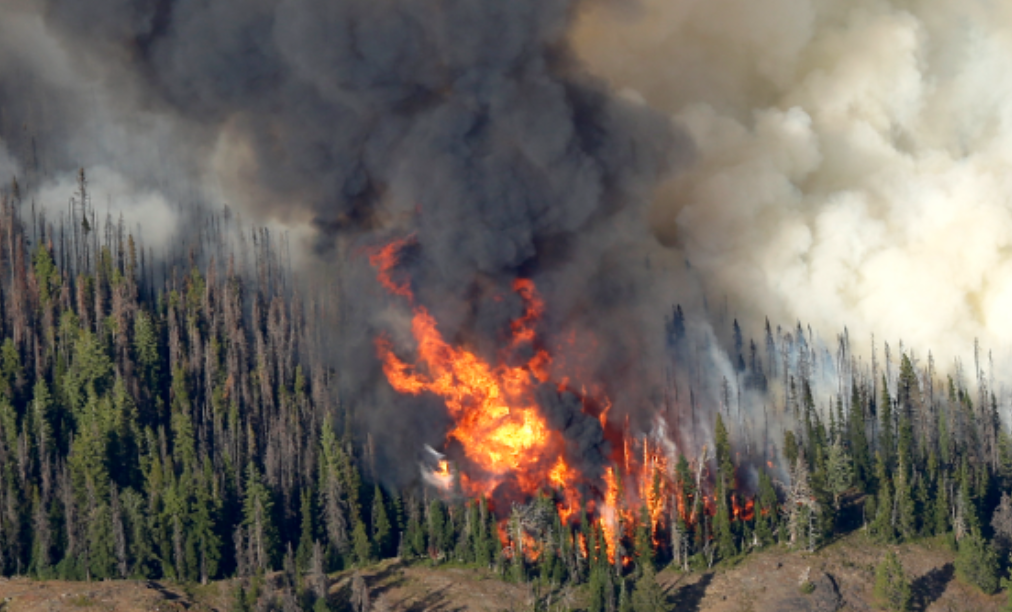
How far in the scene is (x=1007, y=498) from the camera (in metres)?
192

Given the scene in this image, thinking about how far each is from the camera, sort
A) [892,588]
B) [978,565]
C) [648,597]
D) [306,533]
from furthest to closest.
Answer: [306,533], [978,565], [892,588], [648,597]

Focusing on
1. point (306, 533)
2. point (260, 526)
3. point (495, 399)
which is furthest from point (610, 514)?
point (260, 526)

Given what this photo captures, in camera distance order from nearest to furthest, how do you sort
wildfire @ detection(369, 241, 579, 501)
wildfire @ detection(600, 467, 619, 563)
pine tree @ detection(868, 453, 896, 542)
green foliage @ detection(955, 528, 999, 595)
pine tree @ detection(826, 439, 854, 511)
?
green foliage @ detection(955, 528, 999, 595) < wildfire @ detection(600, 467, 619, 563) < wildfire @ detection(369, 241, 579, 501) < pine tree @ detection(868, 453, 896, 542) < pine tree @ detection(826, 439, 854, 511)

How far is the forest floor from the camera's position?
167875 mm

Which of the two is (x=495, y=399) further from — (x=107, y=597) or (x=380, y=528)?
(x=107, y=597)

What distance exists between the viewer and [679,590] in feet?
561

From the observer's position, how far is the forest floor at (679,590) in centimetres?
16788

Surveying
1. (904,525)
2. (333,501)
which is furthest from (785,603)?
(333,501)

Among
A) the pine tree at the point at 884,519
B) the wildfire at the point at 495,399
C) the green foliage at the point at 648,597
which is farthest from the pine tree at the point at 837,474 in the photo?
the green foliage at the point at 648,597

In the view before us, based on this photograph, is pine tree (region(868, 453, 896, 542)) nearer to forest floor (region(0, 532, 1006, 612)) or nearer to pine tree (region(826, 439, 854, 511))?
forest floor (region(0, 532, 1006, 612))

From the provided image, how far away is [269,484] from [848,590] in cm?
7018

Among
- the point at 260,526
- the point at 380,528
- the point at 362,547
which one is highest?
the point at 260,526

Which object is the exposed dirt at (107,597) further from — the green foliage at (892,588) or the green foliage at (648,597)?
the green foliage at (892,588)

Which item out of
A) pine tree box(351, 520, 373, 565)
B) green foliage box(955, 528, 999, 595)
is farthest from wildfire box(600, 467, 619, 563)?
Answer: green foliage box(955, 528, 999, 595)
